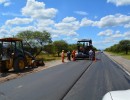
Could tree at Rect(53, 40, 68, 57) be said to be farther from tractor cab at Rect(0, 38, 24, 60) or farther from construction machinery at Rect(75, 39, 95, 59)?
tractor cab at Rect(0, 38, 24, 60)

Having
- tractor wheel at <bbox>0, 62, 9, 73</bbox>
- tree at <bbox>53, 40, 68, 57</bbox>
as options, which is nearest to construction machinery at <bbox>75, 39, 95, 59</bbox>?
tractor wheel at <bbox>0, 62, 9, 73</bbox>

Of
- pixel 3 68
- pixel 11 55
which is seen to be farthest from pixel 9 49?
pixel 3 68

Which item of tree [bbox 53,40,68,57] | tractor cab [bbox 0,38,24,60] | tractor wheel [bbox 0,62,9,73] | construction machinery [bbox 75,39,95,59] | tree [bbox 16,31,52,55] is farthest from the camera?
tree [bbox 53,40,68,57]

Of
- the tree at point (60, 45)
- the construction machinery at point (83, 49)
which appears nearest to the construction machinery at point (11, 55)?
the construction machinery at point (83, 49)

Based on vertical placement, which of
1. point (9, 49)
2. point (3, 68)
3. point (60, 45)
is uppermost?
point (60, 45)

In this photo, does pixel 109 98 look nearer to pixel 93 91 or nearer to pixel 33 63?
pixel 93 91

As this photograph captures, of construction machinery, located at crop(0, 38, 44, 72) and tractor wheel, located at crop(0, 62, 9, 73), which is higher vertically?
construction machinery, located at crop(0, 38, 44, 72)

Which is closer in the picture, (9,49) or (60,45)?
(9,49)

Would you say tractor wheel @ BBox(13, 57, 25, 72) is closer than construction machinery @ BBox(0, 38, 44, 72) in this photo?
No

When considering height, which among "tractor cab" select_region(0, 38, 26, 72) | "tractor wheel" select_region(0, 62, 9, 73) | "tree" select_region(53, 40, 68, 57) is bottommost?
"tractor wheel" select_region(0, 62, 9, 73)

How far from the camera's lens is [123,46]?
13762cm

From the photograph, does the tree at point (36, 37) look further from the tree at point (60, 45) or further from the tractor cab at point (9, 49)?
the tractor cab at point (9, 49)

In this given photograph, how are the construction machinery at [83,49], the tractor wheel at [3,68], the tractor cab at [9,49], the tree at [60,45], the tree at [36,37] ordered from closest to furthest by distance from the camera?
the tractor wheel at [3,68] < the tractor cab at [9,49] < the construction machinery at [83,49] < the tree at [36,37] < the tree at [60,45]

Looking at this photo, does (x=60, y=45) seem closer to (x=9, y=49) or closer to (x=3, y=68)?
(x=9, y=49)
